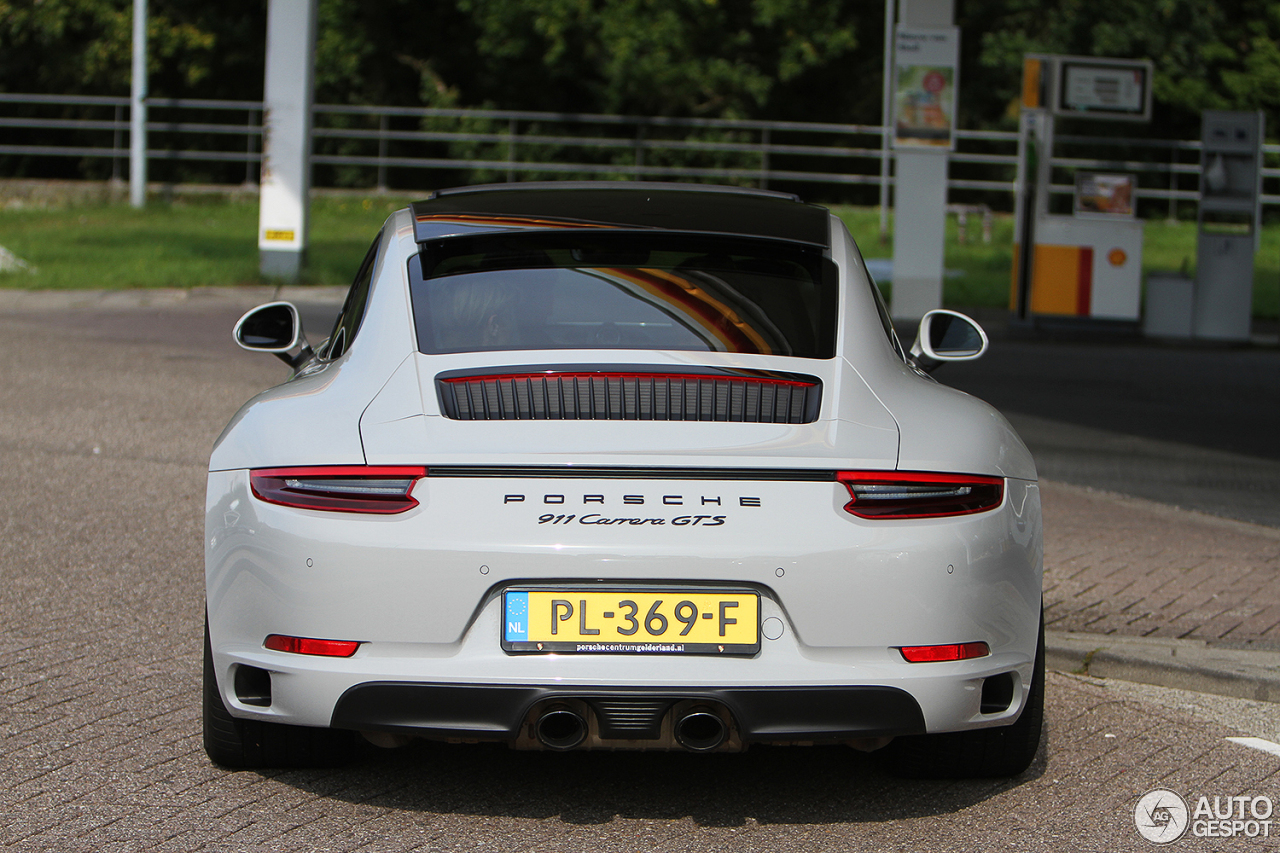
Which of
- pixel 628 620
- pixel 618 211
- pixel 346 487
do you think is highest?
pixel 618 211

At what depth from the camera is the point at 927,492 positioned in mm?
3373

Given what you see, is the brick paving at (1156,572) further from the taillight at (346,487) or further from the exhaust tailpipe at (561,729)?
the taillight at (346,487)

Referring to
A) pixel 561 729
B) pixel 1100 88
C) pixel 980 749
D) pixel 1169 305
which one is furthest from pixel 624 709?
pixel 1100 88

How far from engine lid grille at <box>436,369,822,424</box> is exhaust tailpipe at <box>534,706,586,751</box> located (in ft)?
2.13

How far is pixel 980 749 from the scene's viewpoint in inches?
151

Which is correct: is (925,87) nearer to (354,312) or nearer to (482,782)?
(354,312)

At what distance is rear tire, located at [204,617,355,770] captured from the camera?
3.77m

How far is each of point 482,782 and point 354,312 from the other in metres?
1.30

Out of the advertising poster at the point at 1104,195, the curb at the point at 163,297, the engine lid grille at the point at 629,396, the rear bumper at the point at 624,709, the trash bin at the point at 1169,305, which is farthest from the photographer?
the advertising poster at the point at 1104,195

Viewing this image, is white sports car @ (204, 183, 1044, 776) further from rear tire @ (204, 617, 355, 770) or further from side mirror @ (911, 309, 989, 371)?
side mirror @ (911, 309, 989, 371)

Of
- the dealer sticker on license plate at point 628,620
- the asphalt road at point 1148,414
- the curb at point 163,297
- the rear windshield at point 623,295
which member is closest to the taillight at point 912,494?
the dealer sticker on license plate at point 628,620

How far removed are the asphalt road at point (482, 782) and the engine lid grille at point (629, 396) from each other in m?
0.98

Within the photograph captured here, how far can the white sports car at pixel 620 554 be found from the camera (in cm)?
324

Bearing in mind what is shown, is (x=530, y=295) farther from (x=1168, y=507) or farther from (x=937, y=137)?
(x=937, y=137)
